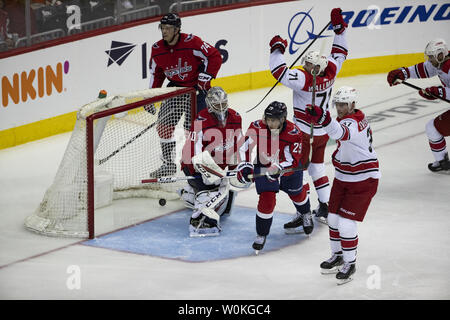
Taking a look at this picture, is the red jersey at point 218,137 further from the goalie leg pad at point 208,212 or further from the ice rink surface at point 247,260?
the ice rink surface at point 247,260

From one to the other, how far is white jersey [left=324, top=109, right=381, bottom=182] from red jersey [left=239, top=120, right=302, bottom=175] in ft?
1.87

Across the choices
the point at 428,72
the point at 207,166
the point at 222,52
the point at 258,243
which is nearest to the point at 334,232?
the point at 258,243

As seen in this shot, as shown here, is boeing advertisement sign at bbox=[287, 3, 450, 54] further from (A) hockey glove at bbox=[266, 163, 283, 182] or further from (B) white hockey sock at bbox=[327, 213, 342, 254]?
(B) white hockey sock at bbox=[327, 213, 342, 254]

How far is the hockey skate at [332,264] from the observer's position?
6051mm

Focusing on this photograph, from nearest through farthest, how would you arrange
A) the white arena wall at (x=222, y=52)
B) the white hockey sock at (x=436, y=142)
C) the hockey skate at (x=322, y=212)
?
the hockey skate at (x=322, y=212)
the white hockey sock at (x=436, y=142)
the white arena wall at (x=222, y=52)

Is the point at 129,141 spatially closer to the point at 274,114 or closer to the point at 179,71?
the point at 179,71

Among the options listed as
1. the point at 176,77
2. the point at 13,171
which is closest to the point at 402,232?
the point at 176,77

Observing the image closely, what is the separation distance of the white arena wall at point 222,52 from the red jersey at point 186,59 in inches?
69.9

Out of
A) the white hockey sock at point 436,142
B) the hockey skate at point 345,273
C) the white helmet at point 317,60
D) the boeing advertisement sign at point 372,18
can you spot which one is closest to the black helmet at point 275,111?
the white helmet at point 317,60

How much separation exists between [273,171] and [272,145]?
0.19 metres

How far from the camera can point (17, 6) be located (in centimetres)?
886

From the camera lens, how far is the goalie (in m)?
6.79

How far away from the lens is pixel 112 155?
7441 millimetres

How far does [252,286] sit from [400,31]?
692 cm
